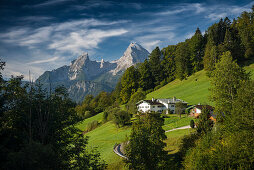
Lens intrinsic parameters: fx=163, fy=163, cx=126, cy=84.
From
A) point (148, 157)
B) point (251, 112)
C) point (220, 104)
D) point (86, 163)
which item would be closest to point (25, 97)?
point (86, 163)

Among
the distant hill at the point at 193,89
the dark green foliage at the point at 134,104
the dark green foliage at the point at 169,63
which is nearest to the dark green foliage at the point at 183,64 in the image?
the distant hill at the point at 193,89

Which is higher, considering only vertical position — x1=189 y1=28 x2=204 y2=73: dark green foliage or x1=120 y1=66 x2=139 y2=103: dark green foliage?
x1=189 y1=28 x2=204 y2=73: dark green foliage

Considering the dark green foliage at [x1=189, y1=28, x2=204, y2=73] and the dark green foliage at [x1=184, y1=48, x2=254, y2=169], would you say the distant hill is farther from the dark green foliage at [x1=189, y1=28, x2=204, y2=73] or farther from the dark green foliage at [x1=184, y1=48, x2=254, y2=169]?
the dark green foliage at [x1=184, y1=48, x2=254, y2=169]

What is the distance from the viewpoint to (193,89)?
68500mm

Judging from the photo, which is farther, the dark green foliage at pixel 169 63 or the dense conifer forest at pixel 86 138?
the dark green foliage at pixel 169 63

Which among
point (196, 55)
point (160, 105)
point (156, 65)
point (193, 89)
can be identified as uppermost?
point (196, 55)

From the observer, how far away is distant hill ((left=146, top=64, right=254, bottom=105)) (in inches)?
2353

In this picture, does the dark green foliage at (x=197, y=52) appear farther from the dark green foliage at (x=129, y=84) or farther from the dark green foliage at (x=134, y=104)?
the dark green foliage at (x=134, y=104)

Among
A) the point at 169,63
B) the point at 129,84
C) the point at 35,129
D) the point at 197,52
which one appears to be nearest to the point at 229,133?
the point at 35,129

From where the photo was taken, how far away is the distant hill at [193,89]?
59766 mm

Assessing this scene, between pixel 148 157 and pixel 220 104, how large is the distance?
18.6m

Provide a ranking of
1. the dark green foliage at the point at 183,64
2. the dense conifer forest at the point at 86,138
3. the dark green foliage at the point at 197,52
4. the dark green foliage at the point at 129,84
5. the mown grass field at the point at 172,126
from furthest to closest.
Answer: the dark green foliage at the point at 129,84 → the dark green foliage at the point at 183,64 → the dark green foliage at the point at 197,52 → the mown grass field at the point at 172,126 → the dense conifer forest at the point at 86,138

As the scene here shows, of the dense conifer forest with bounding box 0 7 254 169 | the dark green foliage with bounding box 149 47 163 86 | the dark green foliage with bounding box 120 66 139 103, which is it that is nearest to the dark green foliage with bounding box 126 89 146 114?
the dark green foliage with bounding box 120 66 139 103

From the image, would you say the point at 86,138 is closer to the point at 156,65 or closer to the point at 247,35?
the point at 247,35
